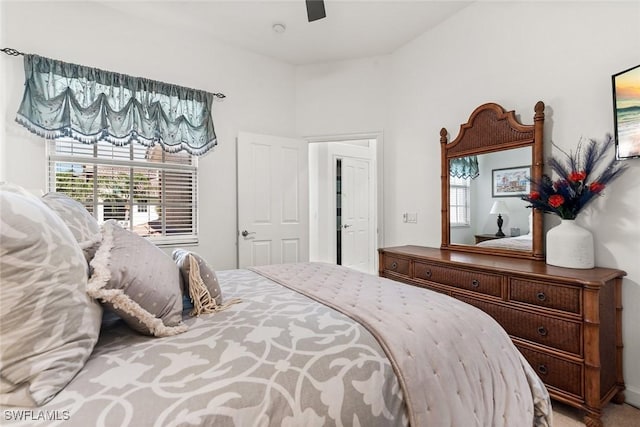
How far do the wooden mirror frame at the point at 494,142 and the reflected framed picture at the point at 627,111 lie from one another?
→ 1.27ft

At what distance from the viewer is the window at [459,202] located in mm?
2650

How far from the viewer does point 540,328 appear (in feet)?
5.72

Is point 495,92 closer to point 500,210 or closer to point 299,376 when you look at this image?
point 500,210

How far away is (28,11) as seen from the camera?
235 centimetres

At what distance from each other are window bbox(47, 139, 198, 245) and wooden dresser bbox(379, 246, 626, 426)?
264 cm

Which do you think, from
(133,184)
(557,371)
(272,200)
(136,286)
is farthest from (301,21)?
(557,371)

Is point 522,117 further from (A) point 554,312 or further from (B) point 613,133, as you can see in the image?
(A) point 554,312

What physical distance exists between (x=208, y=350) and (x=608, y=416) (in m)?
2.24

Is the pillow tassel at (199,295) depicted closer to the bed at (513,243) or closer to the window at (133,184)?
the window at (133,184)

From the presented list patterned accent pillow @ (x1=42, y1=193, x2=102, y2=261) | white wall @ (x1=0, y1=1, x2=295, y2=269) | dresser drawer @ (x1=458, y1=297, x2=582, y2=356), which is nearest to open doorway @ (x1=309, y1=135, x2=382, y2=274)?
white wall @ (x1=0, y1=1, x2=295, y2=269)

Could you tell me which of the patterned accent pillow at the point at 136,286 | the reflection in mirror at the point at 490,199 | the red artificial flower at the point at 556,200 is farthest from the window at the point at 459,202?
the patterned accent pillow at the point at 136,286

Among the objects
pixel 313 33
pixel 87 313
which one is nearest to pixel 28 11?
pixel 313 33

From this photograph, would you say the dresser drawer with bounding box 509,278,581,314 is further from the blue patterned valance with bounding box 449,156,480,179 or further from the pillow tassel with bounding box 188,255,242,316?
the pillow tassel with bounding box 188,255,242,316

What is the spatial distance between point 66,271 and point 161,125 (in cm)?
238
